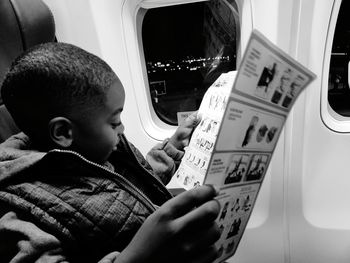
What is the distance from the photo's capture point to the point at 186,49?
190cm

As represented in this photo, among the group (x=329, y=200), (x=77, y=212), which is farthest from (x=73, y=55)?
(x=329, y=200)

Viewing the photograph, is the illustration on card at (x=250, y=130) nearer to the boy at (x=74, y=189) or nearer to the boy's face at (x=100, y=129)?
the boy at (x=74, y=189)

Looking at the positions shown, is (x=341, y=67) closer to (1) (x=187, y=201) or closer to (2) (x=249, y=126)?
(2) (x=249, y=126)

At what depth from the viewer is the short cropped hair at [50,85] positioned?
0.84 meters

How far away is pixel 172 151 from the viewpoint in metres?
1.31

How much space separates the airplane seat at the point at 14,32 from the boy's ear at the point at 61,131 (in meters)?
0.39

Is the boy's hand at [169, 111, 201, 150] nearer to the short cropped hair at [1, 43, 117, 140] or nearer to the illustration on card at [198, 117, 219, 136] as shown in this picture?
the illustration on card at [198, 117, 219, 136]

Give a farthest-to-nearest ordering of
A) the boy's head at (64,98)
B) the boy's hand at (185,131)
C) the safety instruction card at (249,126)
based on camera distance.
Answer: the boy's hand at (185,131) → the boy's head at (64,98) → the safety instruction card at (249,126)

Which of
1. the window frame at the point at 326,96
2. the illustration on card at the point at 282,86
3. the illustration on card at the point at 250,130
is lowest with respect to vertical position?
the window frame at the point at 326,96

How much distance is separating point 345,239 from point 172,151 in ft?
3.96

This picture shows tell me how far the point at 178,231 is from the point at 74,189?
0.31 meters

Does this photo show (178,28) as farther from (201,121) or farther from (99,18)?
(201,121)

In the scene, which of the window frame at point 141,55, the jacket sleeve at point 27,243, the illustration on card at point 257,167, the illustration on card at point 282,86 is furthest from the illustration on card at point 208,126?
the window frame at point 141,55

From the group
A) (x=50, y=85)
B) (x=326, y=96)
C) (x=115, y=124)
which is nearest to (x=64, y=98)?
(x=50, y=85)
